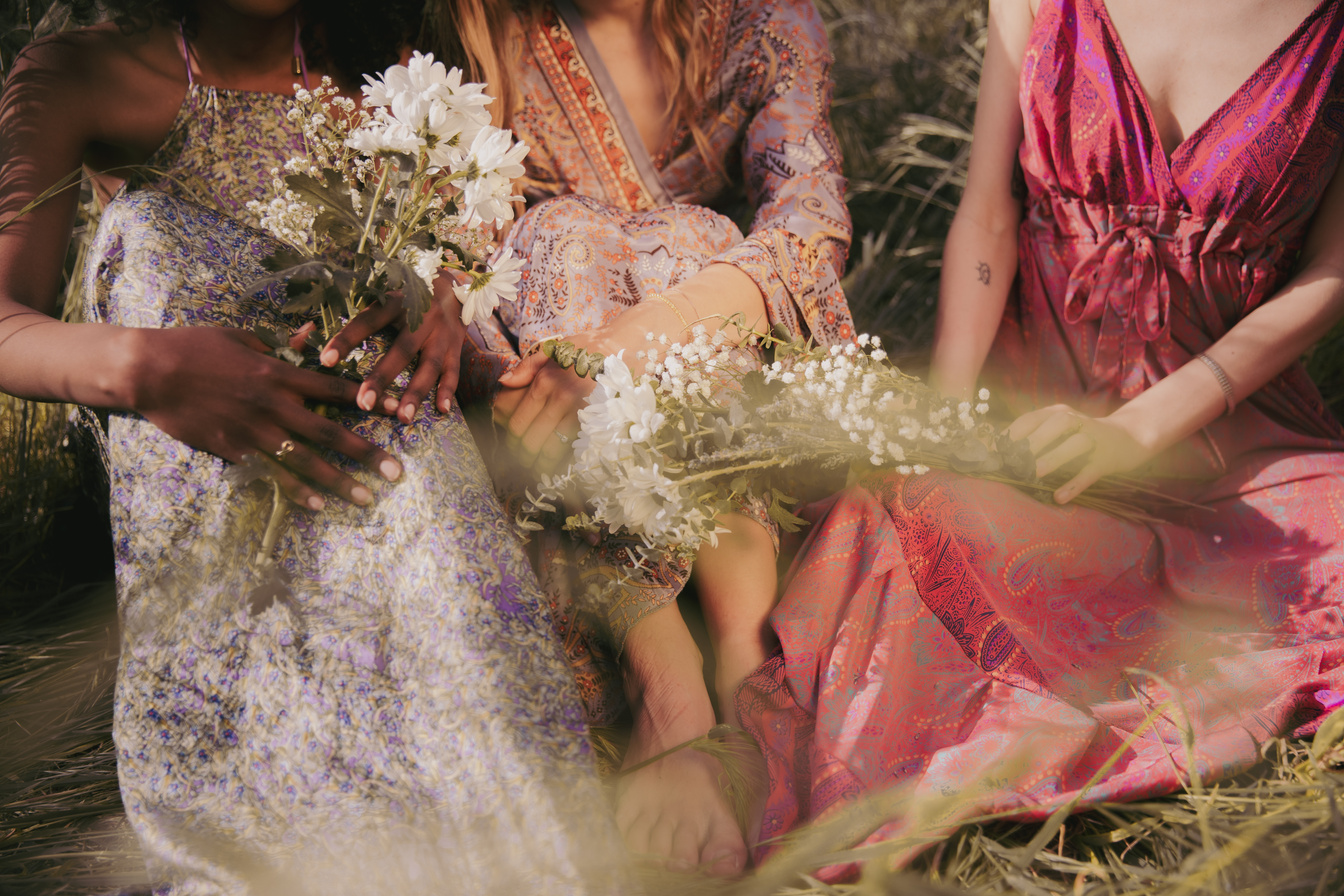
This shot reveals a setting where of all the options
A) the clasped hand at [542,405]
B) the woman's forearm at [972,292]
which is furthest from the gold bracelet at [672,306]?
the woman's forearm at [972,292]

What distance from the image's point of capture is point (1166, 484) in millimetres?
1701

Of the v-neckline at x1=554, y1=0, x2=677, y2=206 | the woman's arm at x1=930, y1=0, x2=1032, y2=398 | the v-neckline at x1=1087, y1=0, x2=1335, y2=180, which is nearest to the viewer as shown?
the v-neckline at x1=1087, y1=0, x2=1335, y2=180

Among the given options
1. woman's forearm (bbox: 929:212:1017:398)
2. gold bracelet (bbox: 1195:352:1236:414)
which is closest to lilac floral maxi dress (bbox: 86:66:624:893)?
woman's forearm (bbox: 929:212:1017:398)

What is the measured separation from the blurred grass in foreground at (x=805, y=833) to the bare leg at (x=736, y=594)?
36 centimetres

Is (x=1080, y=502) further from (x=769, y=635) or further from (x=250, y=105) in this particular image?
(x=250, y=105)

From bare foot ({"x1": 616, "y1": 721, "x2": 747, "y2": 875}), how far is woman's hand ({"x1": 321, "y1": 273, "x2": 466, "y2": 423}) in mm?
659

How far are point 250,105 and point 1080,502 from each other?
1.76 m

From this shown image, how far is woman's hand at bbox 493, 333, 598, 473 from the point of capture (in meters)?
1.47

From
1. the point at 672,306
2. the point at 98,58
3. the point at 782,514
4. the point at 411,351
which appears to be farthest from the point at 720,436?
the point at 98,58

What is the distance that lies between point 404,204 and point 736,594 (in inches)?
32.4

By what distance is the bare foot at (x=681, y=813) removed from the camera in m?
1.19

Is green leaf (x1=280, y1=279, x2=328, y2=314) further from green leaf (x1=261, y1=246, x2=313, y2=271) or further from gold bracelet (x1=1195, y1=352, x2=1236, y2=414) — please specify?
gold bracelet (x1=1195, y1=352, x2=1236, y2=414)

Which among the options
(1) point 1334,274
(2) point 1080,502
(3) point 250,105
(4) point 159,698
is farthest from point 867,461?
(3) point 250,105

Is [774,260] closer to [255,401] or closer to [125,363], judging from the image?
[255,401]
